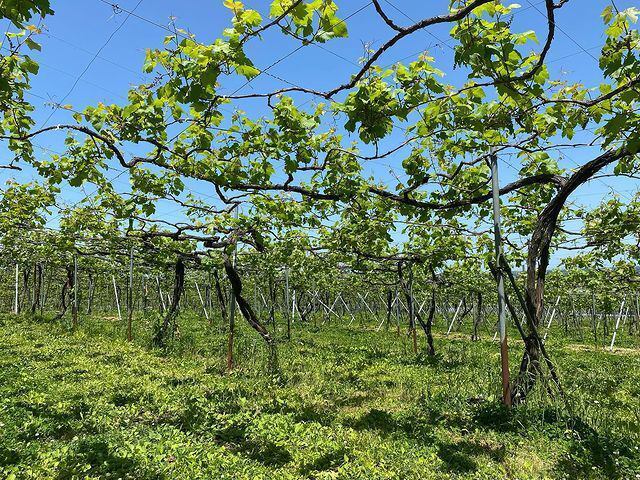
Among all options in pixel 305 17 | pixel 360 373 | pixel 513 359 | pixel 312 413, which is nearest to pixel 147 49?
pixel 305 17

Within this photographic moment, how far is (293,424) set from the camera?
6.68 metres

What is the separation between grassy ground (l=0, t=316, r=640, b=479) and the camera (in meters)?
5.04

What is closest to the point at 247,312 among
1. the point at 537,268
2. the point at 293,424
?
the point at 293,424

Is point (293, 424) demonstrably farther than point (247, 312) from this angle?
No

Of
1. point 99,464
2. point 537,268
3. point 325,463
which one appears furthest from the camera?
point 537,268

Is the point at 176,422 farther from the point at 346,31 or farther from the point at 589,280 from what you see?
the point at 589,280

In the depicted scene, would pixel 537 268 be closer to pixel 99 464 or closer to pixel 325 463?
pixel 325 463

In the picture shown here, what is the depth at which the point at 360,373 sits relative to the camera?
11.4 metres

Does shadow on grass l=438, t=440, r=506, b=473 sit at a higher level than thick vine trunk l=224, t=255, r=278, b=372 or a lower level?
lower

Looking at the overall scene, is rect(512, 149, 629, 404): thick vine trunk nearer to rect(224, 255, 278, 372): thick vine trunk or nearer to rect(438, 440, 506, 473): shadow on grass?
rect(438, 440, 506, 473): shadow on grass

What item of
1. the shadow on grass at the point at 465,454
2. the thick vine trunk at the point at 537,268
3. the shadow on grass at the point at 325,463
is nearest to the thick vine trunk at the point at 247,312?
the shadow on grass at the point at 325,463

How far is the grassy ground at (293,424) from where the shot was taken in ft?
16.5

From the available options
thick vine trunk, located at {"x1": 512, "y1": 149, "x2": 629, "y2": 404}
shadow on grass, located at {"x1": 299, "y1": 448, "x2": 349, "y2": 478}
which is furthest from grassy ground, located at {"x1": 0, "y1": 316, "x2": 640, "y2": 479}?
thick vine trunk, located at {"x1": 512, "y1": 149, "x2": 629, "y2": 404}

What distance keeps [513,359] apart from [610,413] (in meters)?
7.66
